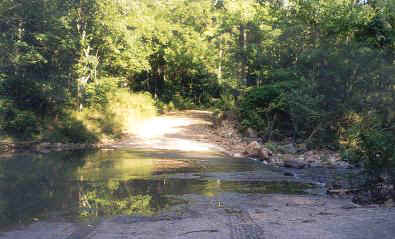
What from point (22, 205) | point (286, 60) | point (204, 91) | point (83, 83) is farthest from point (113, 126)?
point (204, 91)

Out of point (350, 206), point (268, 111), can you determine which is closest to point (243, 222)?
point (350, 206)

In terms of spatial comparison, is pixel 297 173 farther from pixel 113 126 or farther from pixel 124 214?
pixel 113 126

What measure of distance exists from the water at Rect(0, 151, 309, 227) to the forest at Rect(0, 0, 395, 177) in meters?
5.16

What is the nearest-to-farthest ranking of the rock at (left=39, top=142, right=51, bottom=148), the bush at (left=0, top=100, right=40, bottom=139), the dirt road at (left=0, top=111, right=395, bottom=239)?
the dirt road at (left=0, top=111, right=395, bottom=239) → the rock at (left=39, top=142, right=51, bottom=148) → the bush at (left=0, top=100, right=40, bottom=139)

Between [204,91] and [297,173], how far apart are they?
33200mm

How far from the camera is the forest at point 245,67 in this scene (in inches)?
829

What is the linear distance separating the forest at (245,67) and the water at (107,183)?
16.9ft

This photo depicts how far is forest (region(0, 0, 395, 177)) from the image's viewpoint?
21.0 metres

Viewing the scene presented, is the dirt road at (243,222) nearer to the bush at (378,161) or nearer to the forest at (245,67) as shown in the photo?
the bush at (378,161)

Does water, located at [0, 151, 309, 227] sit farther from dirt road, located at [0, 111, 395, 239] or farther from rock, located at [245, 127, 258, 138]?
rock, located at [245, 127, 258, 138]

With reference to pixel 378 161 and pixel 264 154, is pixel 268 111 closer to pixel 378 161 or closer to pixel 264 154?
pixel 264 154

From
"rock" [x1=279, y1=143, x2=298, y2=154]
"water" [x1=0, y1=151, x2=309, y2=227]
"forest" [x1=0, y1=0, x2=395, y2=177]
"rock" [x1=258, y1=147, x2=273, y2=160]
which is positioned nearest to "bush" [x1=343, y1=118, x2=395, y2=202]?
"water" [x1=0, y1=151, x2=309, y2=227]

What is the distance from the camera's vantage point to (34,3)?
23094mm

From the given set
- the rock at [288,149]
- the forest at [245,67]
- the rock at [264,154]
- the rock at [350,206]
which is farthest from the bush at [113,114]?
the rock at [350,206]
